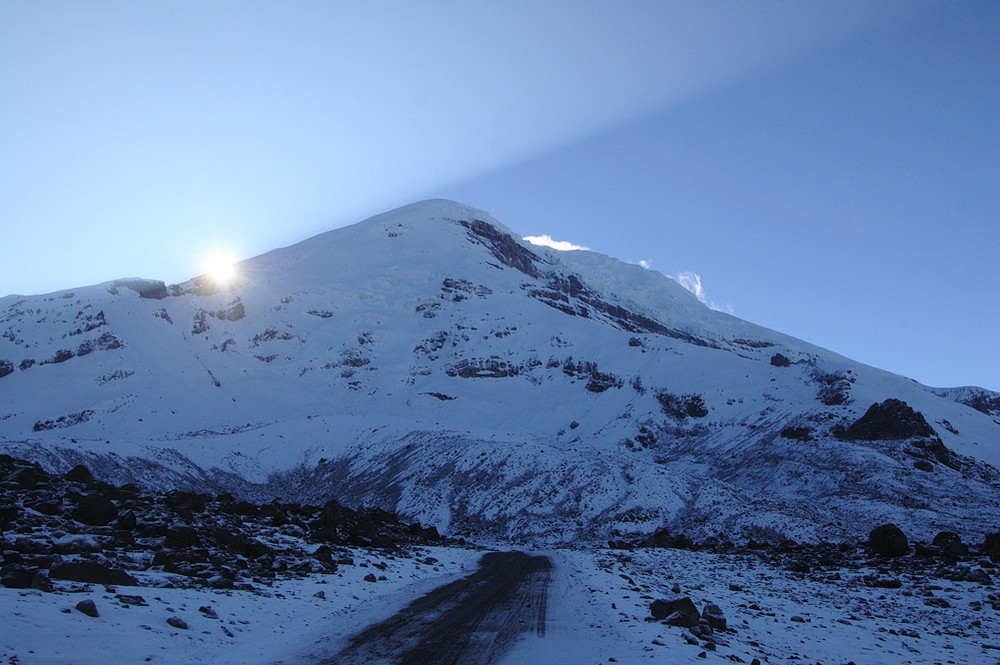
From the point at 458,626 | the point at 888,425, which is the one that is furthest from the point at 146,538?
the point at 888,425

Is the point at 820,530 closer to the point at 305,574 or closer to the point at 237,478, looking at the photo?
the point at 305,574

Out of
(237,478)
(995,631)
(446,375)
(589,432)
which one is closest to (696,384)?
(589,432)

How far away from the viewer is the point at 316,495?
5775 centimetres

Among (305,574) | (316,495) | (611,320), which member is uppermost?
(611,320)

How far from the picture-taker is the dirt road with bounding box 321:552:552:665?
35.4 ft

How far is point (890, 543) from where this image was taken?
93.1 feet

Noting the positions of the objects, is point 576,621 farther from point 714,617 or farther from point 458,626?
point 714,617

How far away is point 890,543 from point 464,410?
6327cm

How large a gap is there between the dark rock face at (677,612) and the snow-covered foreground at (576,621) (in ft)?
1.19

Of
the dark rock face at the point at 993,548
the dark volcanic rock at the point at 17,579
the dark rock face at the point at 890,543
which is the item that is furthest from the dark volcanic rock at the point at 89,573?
the dark rock face at the point at 890,543

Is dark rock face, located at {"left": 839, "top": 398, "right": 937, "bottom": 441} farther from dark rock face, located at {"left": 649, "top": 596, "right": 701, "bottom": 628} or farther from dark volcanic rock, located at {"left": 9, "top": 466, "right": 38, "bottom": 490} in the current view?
dark volcanic rock, located at {"left": 9, "top": 466, "right": 38, "bottom": 490}

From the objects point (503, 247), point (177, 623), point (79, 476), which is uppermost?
point (503, 247)

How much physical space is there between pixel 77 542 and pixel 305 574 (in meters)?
5.50

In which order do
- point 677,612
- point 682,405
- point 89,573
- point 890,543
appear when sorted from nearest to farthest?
point 89,573
point 677,612
point 890,543
point 682,405
